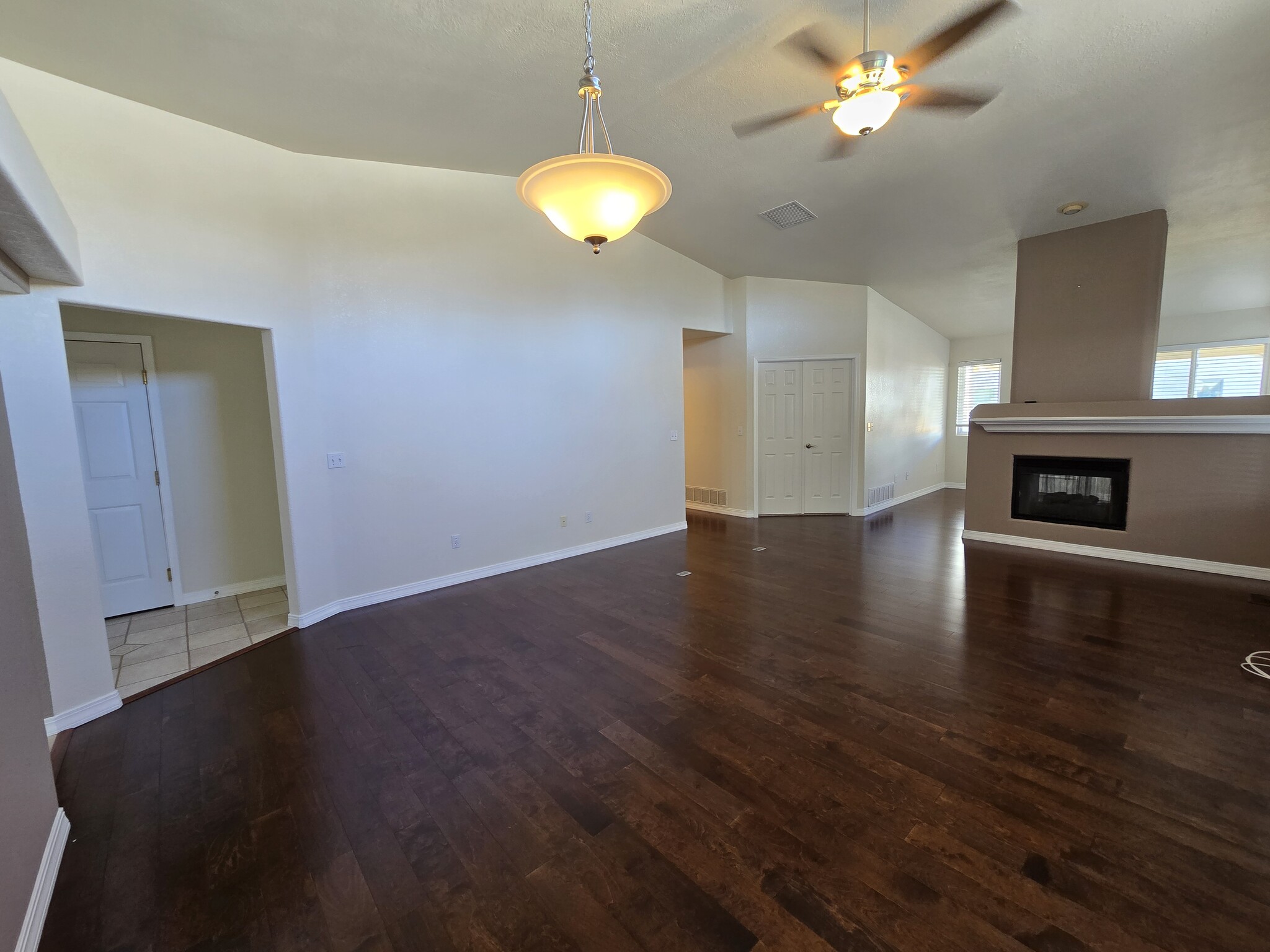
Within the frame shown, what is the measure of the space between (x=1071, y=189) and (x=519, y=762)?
17.8 feet

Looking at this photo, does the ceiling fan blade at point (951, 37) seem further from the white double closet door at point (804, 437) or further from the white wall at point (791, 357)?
the white double closet door at point (804, 437)

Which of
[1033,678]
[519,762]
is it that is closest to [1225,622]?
[1033,678]

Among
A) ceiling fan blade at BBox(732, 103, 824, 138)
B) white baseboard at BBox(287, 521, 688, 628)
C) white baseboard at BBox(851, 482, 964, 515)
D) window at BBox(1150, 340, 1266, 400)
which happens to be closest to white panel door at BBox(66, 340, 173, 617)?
white baseboard at BBox(287, 521, 688, 628)

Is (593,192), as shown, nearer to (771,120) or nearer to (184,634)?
(771,120)

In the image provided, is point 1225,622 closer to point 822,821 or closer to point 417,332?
point 822,821

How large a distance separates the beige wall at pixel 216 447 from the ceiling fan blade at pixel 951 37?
447 centimetres

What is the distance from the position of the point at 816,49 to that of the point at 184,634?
5.05 m

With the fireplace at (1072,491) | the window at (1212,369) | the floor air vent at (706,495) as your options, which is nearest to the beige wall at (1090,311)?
the fireplace at (1072,491)

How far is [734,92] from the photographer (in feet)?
9.93

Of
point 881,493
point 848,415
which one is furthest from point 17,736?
point 881,493

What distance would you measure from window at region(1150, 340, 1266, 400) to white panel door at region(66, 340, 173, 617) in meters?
11.2

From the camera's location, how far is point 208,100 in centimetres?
275

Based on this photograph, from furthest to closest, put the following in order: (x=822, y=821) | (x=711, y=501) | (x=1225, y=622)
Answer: (x=711, y=501) → (x=1225, y=622) → (x=822, y=821)

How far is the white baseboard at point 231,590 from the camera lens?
13.3ft
